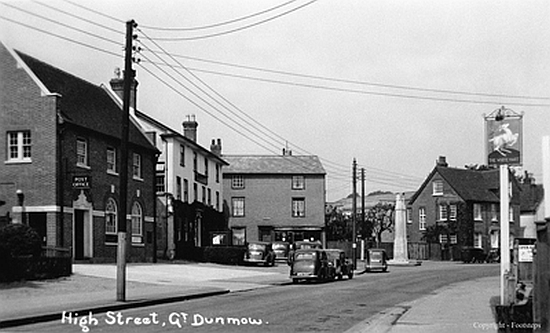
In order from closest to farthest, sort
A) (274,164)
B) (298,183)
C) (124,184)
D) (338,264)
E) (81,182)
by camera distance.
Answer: (124,184) → (81,182) → (338,264) → (298,183) → (274,164)

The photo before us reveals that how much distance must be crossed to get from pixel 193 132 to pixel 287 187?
55.9ft

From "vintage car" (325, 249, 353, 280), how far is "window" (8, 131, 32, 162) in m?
14.7

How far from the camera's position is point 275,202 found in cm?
7831

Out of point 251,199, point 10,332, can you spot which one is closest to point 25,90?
point 10,332

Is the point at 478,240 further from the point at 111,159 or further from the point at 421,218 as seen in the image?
the point at 111,159

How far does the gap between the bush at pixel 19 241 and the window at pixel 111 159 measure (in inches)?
542

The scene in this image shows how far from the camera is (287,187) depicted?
78.8 meters

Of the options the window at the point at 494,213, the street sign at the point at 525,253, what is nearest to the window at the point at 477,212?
the window at the point at 494,213

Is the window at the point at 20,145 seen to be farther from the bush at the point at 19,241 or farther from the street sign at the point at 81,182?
the bush at the point at 19,241

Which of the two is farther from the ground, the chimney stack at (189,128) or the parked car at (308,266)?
the chimney stack at (189,128)

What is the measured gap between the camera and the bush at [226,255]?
51.8 metres

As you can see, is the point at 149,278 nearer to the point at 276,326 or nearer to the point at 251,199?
the point at 276,326

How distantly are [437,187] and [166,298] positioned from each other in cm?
6427
